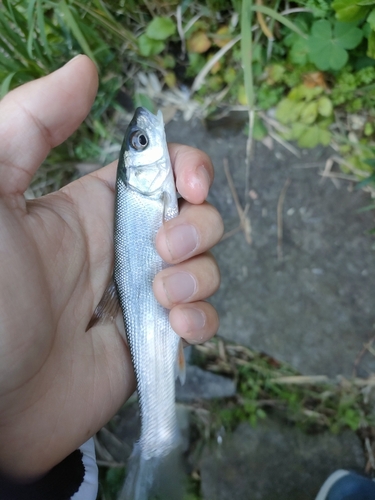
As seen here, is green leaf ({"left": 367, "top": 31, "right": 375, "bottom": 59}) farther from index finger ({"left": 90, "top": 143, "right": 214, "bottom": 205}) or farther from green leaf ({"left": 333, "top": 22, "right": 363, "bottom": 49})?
index finger ({"left": 90, "top": 143, "right": 214, "bottom": 205})

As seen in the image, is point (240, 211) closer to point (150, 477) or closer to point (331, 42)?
point (331, 42)

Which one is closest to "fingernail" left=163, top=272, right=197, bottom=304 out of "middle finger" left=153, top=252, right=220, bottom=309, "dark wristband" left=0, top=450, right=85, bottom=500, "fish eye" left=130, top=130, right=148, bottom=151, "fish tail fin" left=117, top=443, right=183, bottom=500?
"middle finger" left=153, top=252, right=220, bottom=309

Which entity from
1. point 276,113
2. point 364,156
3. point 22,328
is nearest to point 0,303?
point 22,328

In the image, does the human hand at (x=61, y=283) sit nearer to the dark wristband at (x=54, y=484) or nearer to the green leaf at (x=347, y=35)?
the dark wristband at (x=54, y=484)

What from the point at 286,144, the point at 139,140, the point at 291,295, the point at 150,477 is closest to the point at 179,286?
the point at 139,140

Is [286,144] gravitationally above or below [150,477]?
above

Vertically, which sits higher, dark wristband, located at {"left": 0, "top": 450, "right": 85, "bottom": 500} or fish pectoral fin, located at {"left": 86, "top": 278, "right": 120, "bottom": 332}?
fish pectoral fin, located at {"left": 86, "top": 278, "right": 120, "bottom": 332}

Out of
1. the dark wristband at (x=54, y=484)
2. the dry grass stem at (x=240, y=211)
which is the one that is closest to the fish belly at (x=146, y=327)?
the dark wristband at (x=54, y=484)
